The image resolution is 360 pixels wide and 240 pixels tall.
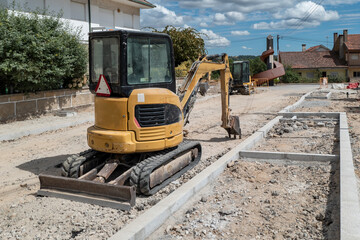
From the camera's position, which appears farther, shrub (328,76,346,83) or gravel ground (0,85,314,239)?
shrub (328,76,346,83)

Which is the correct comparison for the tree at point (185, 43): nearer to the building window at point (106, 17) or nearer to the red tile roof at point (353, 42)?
the building window at point (106, 17)

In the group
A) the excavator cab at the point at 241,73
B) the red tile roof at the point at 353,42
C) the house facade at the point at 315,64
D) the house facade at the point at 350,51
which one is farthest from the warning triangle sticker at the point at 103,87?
the red tile roof at the point at 353,42

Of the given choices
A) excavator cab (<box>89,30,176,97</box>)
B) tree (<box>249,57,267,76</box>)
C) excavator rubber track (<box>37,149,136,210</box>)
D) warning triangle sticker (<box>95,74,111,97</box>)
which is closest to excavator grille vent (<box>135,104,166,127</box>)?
excavator cab (<box>89,30,176,97</box>)

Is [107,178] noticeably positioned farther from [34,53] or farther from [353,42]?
[353,42]

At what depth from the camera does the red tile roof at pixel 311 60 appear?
61.3 metres

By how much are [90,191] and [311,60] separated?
208 feet

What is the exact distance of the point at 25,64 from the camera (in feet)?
43.3

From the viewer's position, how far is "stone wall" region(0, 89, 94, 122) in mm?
13523

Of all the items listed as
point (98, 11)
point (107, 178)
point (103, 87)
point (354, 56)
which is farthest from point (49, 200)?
point (354, 56)

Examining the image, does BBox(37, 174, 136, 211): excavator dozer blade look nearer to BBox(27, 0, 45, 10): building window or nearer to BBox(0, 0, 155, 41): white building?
BBox(0, 0, 155, 41): white building

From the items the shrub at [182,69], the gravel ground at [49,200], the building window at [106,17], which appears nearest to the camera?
the gravel ground at [49,200]

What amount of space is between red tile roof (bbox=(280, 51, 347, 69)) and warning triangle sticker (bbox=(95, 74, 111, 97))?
5977cm

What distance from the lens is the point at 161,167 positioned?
20.5 ft

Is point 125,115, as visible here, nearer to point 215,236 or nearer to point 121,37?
point 121,37
